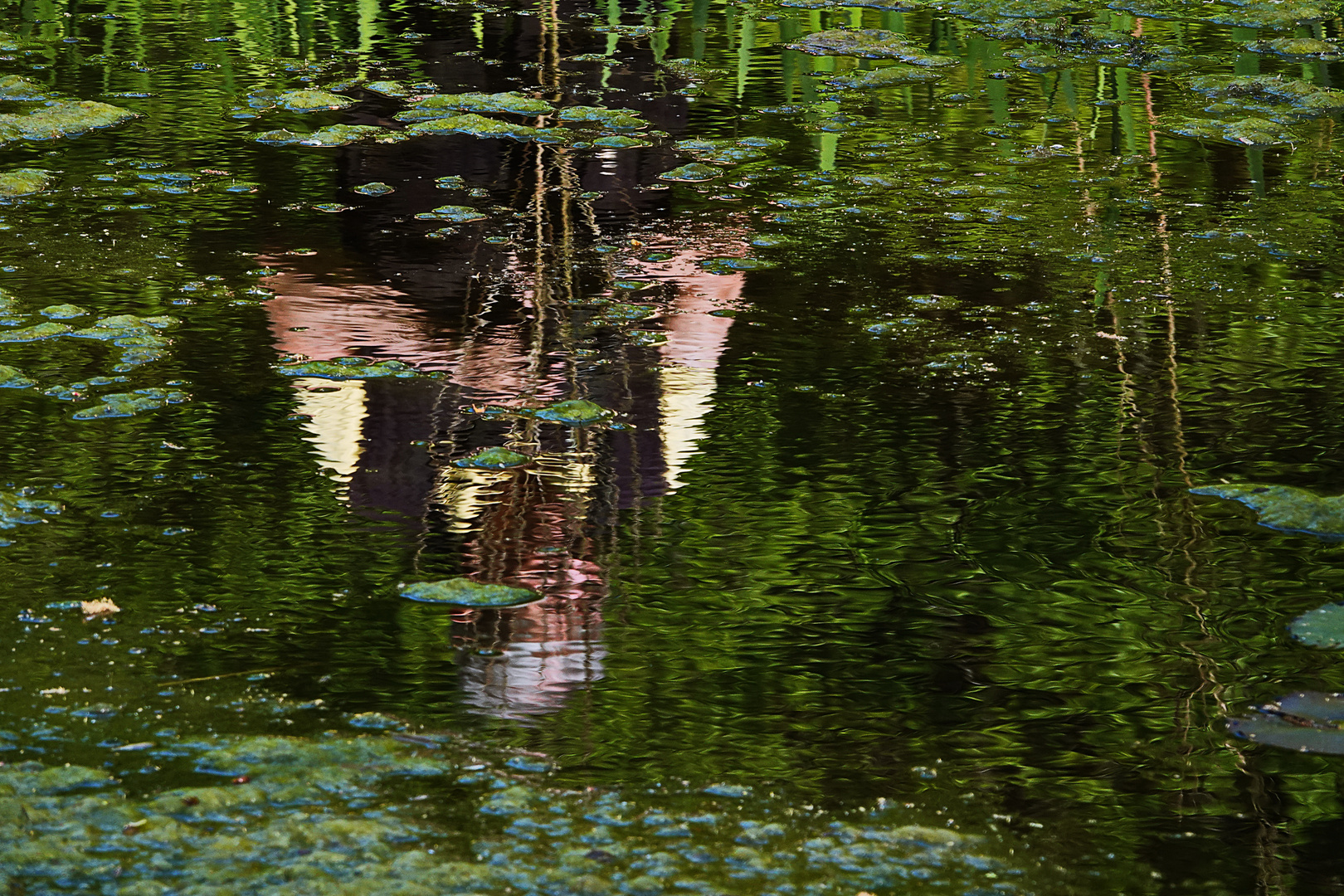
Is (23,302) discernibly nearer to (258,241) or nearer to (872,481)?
(258,241)

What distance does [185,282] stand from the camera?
3.48 m

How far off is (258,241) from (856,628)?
2.11 meters

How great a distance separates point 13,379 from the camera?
115 inches

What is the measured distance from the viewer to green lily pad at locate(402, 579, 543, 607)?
2.25 metres

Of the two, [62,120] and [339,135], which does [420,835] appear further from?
[62,120]

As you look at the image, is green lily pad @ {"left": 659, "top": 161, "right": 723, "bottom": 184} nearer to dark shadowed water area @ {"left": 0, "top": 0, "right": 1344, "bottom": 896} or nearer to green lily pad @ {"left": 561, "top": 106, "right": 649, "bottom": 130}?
dark shadowed water area @ {"left": 0, "top": 0, "right": 1344, "bottom": 896}

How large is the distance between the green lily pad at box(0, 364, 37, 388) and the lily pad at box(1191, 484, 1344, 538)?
6.80 ft

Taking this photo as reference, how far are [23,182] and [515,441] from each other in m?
2.10

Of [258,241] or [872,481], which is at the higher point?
[258,241]

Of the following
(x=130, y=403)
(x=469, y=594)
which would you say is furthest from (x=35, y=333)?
(x=469, y=594)

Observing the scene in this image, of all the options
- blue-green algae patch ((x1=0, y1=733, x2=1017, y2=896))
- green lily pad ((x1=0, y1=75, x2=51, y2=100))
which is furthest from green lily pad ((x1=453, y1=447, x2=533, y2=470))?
green lily pad ((x1=0, y1=75, x2=51, y2=100))

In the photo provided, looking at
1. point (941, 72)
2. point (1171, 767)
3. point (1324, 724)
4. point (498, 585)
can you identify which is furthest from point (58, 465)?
point (941, 72)

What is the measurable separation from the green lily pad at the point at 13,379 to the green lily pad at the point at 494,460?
859 mm

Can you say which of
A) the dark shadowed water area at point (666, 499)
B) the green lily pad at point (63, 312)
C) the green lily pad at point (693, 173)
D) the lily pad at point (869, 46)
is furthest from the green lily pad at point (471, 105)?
the green lily pad at point (63, 312)
